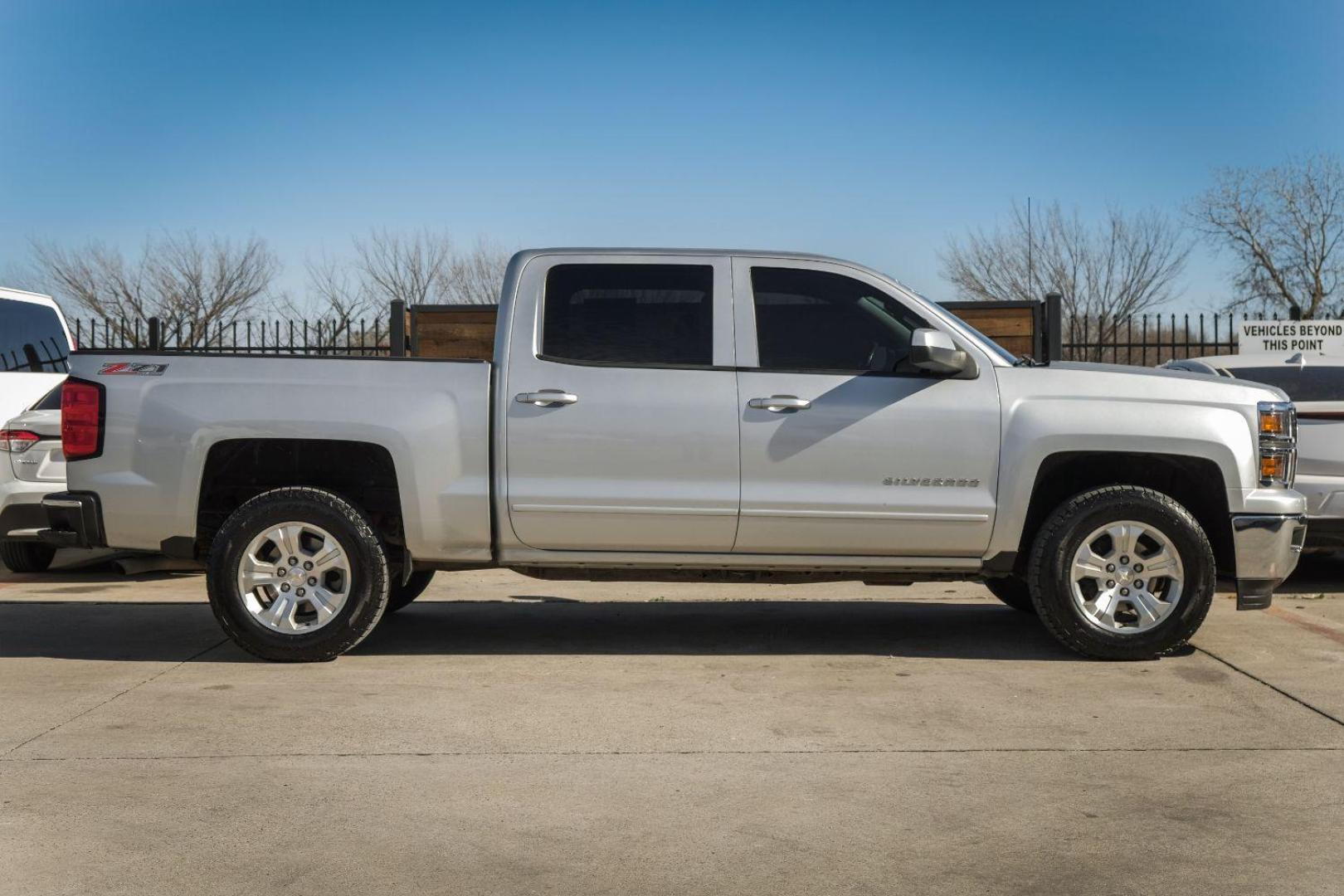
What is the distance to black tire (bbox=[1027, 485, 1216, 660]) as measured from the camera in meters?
7.11

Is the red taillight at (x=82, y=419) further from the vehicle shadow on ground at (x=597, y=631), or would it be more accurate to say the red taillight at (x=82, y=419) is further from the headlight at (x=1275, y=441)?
the headlight at (x=1275, y=441)

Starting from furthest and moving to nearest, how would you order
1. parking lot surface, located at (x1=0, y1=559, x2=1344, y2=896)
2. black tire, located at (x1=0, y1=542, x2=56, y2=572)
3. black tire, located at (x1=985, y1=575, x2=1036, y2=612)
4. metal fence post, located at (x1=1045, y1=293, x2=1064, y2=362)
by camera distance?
metal fence post, located at (x1=1045, y1=293, x2=1064, y2=362) < black tire, located at (x1=0, y1=542, x2=56, y2=572) < black tire, located at (x1=985, y1=575, x2=1036, y2=612) < parking lot surface, located at (x1=0, y1=559, x2=1344, y2=896)

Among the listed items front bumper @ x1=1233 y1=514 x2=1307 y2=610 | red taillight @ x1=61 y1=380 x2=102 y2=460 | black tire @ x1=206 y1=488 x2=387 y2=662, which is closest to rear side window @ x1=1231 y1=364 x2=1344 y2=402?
front bumper @ x1=1233 y1=514 x2=1307 y2=610

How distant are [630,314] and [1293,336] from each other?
12391 mm

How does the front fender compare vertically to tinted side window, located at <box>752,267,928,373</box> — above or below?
below

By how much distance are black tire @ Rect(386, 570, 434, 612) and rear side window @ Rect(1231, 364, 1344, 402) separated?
17.8ft

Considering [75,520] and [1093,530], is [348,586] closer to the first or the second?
[75,520]

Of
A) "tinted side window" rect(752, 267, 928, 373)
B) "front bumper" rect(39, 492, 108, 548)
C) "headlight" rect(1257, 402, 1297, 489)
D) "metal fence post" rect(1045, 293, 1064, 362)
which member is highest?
"metal fence post" rect(1045, 293, 1064, 362)

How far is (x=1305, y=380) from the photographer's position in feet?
32.2

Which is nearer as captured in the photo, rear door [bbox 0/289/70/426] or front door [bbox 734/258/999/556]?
front door [bbox 734/258/999/556]

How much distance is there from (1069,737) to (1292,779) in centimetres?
88

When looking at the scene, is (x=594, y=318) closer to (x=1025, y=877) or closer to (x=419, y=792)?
(x=419, y=792)

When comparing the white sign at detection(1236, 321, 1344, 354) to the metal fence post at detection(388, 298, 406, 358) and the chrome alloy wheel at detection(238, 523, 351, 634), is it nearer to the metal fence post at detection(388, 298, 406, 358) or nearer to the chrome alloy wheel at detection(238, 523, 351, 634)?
the metal fence post at detection(388, 298, 406, 358)

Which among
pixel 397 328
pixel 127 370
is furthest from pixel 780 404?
pixel 397 328
